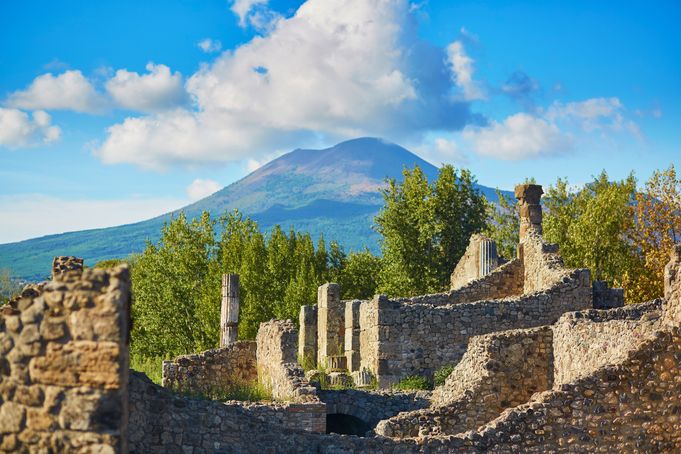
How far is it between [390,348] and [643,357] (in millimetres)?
14036

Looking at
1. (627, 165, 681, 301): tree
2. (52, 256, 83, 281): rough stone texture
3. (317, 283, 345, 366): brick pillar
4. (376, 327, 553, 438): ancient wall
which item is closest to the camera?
(52, 256, 83, 281): rough stone texture

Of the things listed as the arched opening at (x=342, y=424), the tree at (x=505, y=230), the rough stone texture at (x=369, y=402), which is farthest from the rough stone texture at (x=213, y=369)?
the tree at (x=505, y=230)

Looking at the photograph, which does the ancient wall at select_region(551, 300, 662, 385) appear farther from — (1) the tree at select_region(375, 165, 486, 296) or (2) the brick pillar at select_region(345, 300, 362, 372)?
(1) the tree at select_region(375, 165, 486, 296)

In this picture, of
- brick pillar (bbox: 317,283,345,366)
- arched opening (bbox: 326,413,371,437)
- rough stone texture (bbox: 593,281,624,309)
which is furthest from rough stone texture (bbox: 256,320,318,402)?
rough stone texture (bbox: 593,281,624,309)

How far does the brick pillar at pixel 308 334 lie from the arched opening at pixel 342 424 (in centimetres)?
894

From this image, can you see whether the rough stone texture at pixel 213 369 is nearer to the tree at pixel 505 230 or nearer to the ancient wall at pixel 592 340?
the ancient wall at pixel 592 340

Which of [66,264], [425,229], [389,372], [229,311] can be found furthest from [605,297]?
[425,229]

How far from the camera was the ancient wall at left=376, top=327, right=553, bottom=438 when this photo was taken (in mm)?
22766

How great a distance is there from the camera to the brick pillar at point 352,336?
3478 centimetres

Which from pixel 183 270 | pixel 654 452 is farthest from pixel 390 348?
pixel 183 270

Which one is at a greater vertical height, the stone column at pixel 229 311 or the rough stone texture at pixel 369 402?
the stone column at pixel 229 311

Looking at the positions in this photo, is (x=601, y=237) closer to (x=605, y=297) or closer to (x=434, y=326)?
(x=605, y=297)

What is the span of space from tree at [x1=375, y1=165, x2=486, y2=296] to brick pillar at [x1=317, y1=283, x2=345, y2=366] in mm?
20353

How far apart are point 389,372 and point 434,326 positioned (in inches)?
69.2
